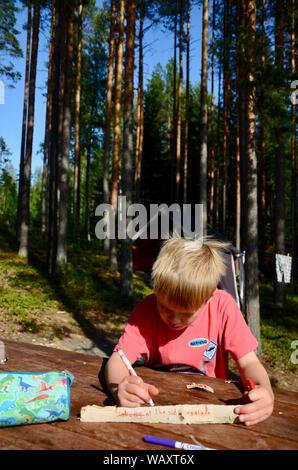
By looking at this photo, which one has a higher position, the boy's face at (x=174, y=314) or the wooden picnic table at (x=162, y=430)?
the boy's face at (x=174, y=314)

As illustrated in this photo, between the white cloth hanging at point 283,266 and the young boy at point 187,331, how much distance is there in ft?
37.5

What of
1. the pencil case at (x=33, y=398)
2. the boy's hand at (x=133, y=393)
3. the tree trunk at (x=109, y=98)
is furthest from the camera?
the tree trunk at (x=109, y=98)

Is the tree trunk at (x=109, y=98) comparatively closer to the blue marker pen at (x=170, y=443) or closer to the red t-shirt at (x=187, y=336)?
the red t-shirt at (x=187, y=336)

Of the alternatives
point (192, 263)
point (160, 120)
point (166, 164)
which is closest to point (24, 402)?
point (192, 263)

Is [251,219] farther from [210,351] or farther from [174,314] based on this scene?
[174,314]

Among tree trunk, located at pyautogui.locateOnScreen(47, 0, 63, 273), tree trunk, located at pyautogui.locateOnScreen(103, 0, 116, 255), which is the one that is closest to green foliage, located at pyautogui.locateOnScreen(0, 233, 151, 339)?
tree trunk, located at pyautogui.locateOnScreen(47, 0, 63, 273)

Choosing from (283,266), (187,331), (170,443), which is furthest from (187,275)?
(283,266)

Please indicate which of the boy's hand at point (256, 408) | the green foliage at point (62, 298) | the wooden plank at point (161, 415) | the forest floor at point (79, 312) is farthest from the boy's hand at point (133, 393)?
the green foliage at point (62, 298)

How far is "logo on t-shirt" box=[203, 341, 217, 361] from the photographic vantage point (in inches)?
82.9

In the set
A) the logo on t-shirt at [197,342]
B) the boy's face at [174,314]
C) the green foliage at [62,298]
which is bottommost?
the green foliage at [62,298]

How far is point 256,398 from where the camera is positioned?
1.56 meters

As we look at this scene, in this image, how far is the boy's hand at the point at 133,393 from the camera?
5.06 ft

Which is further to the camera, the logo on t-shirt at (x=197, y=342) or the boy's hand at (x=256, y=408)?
the logo on t-shirt at (x=197, y=342)

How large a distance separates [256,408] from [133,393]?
44cm
